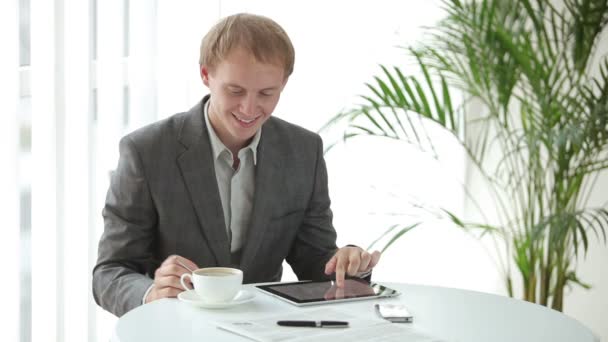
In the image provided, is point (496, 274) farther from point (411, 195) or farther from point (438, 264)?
point (411, 195)

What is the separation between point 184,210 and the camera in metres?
1.99

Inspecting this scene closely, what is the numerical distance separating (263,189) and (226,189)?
0.10 meters

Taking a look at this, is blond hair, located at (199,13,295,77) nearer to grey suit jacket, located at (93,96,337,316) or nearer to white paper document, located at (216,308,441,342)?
grey suit jacket, located at (93,96,337,316)

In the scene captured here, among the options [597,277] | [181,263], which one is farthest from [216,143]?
[597,277]

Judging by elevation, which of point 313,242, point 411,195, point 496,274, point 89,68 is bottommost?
point 496,274

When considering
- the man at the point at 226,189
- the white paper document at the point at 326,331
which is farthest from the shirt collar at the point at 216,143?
the white paper document at the point at 326,331

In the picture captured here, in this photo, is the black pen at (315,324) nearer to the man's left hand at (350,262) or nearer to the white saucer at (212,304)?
the white saucer at (212,304)

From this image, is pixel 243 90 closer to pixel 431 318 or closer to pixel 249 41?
pixel 249 41

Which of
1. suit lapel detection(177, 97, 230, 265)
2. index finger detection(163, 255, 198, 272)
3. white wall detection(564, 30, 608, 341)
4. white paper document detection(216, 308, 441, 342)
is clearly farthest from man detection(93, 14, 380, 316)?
white wall detection(564, 30, 608, 341)

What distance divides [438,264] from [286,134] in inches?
90.0

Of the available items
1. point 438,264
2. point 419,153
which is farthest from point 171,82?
point 438,264

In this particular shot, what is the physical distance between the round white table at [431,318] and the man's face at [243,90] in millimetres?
443

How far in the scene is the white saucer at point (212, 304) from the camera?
1521mm

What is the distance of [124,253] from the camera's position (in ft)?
6.31
